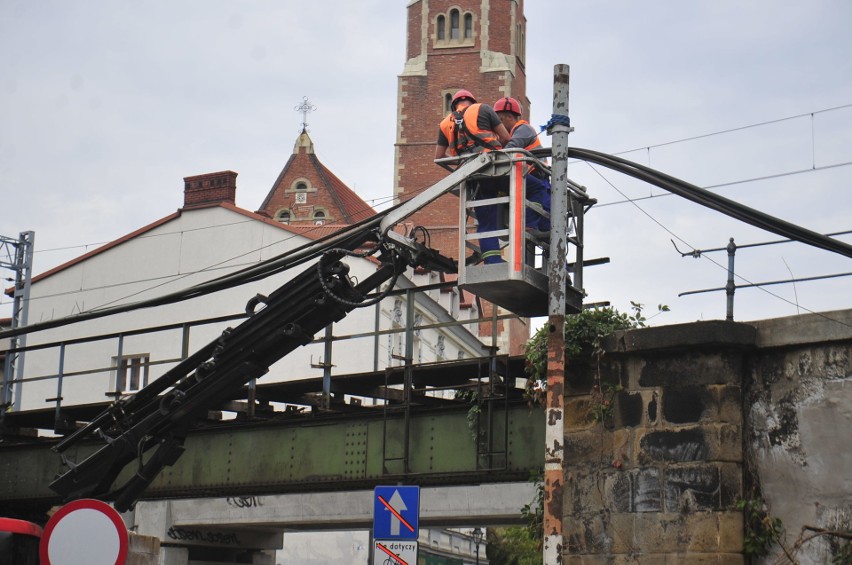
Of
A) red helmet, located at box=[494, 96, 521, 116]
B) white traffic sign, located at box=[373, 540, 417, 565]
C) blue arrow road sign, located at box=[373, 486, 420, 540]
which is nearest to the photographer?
white traffic sign, located at box=[373, 540, 417, 565]

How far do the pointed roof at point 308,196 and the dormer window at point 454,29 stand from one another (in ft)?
33.1

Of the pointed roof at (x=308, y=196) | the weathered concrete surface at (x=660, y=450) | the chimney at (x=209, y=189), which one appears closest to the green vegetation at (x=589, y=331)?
the weathered concrete surface at (x=660, y=450)

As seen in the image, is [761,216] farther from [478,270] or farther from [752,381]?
[478,270]

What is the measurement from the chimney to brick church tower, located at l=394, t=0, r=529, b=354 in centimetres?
2281

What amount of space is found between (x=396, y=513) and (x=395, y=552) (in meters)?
0.41

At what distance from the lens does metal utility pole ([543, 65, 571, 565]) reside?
1035 cm

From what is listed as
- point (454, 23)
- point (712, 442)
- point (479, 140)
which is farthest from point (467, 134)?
point (454, 23)

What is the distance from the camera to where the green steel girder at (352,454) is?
1372cm

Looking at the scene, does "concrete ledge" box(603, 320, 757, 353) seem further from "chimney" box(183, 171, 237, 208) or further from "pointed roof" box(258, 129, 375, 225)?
"pointed roof" box(258, 129, 375, 225)

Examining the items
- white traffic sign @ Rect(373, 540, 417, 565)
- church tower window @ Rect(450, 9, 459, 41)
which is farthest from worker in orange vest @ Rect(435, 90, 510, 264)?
church tower window @ Rect(450, 9, 459, 41)

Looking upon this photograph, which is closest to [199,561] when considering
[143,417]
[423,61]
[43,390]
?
[43,390]

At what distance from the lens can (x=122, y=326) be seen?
50688mm

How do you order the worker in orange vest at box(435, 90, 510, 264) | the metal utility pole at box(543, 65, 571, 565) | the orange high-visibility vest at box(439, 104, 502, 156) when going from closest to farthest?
the metal utility pole at box(543, 65, 571, 565) < the worker in orange vest at box(435, 90, 510, 264) < the orange high-visibility vest at box(439, 104, 502, 156)

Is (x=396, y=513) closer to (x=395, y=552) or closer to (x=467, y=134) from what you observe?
(x=395, y=552)
